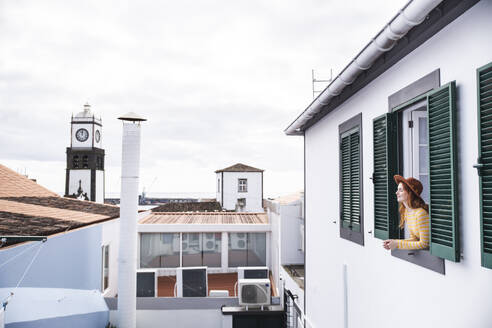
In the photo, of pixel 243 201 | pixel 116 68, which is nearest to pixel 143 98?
pixel 116 68

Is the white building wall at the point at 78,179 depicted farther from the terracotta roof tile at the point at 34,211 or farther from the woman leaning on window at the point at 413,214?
the woman leaning on window at the point at 413,214

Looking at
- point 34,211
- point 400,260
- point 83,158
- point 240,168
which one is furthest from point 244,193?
point 400,260

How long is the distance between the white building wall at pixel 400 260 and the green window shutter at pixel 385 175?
240mm

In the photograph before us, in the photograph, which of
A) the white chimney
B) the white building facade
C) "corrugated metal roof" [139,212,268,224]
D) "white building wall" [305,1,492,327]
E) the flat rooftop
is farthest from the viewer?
the white building facade

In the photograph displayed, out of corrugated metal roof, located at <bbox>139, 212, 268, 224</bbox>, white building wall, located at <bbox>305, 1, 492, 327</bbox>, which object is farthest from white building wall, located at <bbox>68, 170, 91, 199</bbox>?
white building wall, located at <bbox>305, 1, 492, 327</bbox>

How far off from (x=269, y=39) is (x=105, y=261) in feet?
27.5

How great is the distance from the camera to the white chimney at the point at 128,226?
10.3 metres

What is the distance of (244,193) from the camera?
35625 millimetres

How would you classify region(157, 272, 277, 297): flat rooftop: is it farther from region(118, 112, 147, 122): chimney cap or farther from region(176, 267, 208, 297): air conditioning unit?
region(118, 112, 147, 122): chimney cap

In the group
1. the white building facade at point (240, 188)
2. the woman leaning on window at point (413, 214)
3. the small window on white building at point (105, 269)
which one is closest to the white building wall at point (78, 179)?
the white building facade at point (240, 188)

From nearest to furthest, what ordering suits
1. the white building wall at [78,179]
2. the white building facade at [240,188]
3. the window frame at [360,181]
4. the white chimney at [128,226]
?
1. the window frame at [360,181]
2. the white chimney at [128,226]
3. the white building facade at [240,188]
4. the white building wall at [78,179]

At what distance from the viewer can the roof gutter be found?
103 inches

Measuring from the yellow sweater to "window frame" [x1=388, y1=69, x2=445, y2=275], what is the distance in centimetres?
12

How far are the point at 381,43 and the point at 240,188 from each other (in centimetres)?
3267
